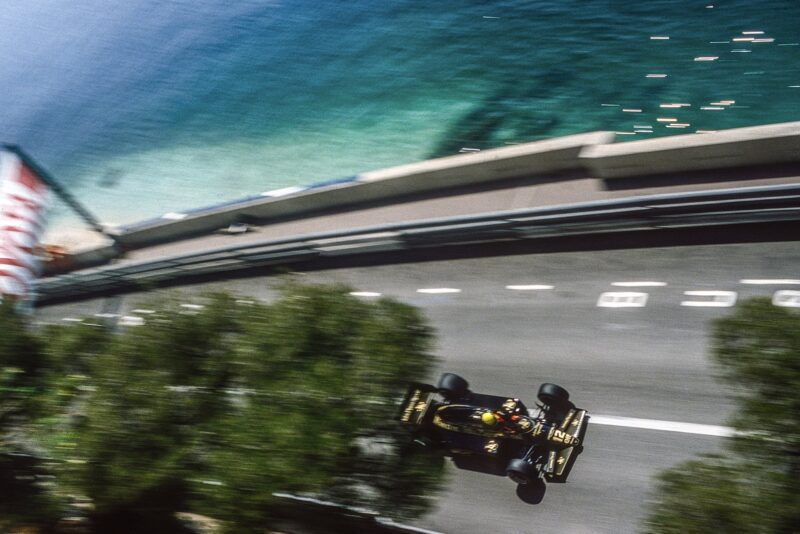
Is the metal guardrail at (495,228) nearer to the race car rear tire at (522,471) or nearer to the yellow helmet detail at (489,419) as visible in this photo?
the yellow helmet detail at (489,419)

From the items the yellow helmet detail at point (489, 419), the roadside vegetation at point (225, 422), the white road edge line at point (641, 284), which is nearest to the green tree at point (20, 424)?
the roadside vegetation at point (225, 422)

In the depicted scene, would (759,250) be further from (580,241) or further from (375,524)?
(375,524)

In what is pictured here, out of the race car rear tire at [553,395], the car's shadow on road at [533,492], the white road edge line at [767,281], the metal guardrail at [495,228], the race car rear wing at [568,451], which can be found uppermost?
the metal guardrail at [495,228]

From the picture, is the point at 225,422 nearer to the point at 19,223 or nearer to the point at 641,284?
the point at 641,284

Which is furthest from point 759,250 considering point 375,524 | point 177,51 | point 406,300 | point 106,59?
point 106,59

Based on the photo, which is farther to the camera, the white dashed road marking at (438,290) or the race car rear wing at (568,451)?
the white dashed road marking at (438,290)

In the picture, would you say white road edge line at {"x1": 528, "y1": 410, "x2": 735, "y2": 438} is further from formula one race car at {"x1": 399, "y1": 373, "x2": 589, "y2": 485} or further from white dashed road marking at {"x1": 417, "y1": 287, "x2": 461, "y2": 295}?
white dashed road marking at {"x1": 417, "y1": 287, "x2": 461, "y2": 295}

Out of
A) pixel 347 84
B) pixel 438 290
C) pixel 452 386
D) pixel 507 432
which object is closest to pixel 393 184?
pixel 438 290

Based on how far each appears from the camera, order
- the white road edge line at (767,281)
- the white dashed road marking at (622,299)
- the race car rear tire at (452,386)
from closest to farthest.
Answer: the white road edge line at (767,281) → the race car rear tire at (452,386) → the white dashed road marking at (622,299)
